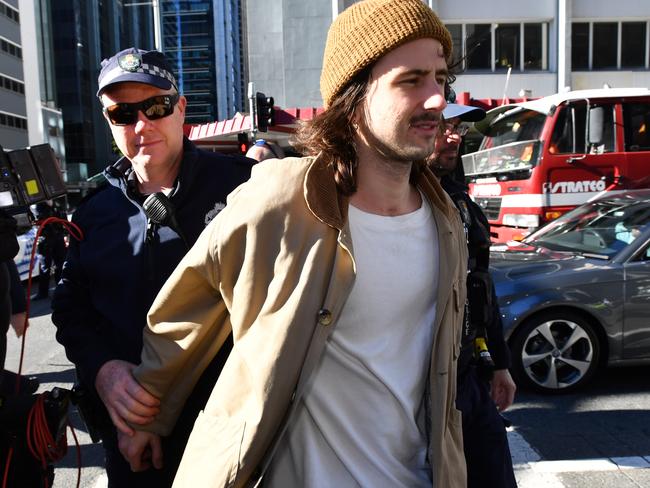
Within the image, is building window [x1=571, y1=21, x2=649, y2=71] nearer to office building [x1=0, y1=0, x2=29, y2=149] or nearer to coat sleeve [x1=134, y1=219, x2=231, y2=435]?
coat sleeve [x1=134, y1=219, x2=231, y2=435]

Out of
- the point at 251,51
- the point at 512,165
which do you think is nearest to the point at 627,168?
the point at 512,165

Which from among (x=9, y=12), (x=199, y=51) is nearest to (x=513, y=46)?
(x=9, y=12)

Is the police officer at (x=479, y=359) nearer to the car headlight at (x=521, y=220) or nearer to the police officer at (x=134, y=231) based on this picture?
the police officer at (x=134, y=231)

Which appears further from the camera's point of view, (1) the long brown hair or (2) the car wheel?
(2) the car wheel

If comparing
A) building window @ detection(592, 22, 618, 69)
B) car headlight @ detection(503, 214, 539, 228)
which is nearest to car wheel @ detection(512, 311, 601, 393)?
car headlight @ detection(503, 214, 539, 228)

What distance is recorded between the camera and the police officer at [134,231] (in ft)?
6.40

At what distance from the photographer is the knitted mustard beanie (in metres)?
1.59

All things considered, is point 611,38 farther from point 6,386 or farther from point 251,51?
point 6,386

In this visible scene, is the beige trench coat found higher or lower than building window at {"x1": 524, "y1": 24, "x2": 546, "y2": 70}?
lower

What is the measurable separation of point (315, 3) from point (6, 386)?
2115cm

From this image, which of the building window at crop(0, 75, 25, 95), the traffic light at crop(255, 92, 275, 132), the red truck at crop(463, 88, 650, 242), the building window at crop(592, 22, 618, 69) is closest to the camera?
the red truck at crop(463, 88, 650, 242)

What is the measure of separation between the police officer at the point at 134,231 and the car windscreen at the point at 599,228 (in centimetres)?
439

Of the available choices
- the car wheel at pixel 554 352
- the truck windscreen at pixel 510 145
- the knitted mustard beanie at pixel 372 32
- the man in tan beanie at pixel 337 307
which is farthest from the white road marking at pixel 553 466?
the truck windscreen at pixel 510 145

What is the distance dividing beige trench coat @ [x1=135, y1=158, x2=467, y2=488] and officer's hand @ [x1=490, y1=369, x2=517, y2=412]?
96cm
